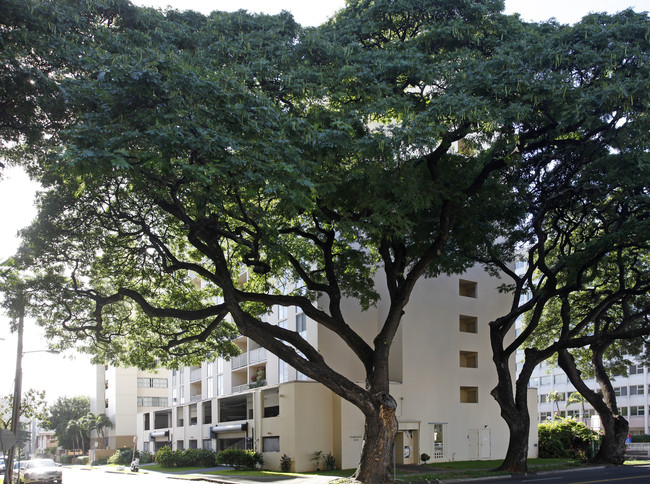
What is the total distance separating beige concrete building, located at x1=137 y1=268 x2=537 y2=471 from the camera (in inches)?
1288

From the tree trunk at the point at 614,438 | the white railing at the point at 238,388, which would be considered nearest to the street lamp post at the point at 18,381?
the white railing at the point at 238,388

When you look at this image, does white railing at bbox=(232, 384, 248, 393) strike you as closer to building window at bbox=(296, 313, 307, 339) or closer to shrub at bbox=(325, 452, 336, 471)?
building window at bbox=(296, 313, 307, 339)

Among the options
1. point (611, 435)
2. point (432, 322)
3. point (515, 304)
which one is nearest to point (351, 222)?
point (515, 304)

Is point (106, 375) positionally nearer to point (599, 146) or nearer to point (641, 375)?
point (641, 375)

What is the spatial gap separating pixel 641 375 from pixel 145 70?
80.0 metres

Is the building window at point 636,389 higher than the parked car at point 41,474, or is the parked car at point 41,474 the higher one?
the parked car at point 41,474

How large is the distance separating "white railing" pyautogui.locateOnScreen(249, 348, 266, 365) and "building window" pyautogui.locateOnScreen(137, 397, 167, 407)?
47620mm

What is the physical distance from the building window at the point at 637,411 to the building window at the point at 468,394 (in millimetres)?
50321

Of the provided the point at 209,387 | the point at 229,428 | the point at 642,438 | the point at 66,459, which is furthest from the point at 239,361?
the point at 66,459

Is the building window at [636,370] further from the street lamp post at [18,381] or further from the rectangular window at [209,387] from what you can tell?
the street lamp post at [18,381]

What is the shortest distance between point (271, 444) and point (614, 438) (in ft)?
61.8

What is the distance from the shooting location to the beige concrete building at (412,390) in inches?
1288

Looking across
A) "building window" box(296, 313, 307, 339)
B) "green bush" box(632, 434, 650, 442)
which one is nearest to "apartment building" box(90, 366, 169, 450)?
"building window" box(296, 313, 307, 339)

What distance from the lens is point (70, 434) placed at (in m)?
92.8
